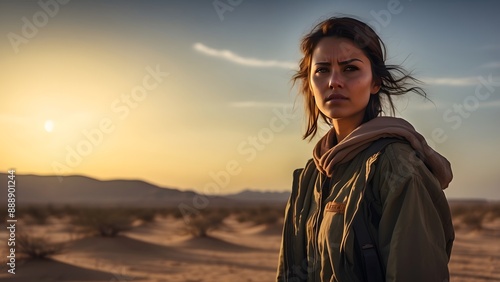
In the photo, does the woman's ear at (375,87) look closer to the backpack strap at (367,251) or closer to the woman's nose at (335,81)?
the woman's nose at (335,81)

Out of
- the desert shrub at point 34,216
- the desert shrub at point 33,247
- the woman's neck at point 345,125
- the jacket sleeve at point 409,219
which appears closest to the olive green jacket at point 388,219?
the jacket sleeve at point 409,219

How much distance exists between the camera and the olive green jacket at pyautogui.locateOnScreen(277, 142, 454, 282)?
186 centimetres

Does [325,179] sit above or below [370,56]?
below

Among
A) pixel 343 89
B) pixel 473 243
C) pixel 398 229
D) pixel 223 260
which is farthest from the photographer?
pixel 473 243

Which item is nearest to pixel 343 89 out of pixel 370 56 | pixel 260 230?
pixel 370 56

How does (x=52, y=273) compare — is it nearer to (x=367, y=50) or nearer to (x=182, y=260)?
(x=182, y=260)

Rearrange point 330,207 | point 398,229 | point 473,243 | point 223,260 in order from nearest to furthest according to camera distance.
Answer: point 398,229 < point 330,207 < point 223,260 < point 473,243

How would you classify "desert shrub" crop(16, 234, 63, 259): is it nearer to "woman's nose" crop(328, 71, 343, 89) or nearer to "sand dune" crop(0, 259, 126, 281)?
"sand dune" crop(0, 259, 126, 281)

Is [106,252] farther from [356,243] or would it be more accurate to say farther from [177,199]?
[177,199]

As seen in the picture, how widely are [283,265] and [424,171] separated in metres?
0.87

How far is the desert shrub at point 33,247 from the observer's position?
12.4 meters

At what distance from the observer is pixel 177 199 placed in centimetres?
11238

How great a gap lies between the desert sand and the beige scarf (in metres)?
9.41

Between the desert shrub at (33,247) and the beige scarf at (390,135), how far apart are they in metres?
11.6
